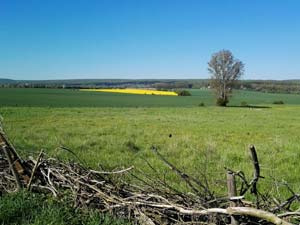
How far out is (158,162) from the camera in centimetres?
966

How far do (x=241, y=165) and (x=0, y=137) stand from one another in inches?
266

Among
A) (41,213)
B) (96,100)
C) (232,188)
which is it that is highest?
(232,188)

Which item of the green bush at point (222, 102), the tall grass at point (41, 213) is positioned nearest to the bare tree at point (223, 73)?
the green bush at point (222, 102)

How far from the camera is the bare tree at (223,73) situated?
70.2m

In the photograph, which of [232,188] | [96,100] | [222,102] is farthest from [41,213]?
[96,100]

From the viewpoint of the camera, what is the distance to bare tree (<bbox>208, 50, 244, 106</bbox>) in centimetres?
7025

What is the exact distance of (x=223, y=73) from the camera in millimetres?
70812

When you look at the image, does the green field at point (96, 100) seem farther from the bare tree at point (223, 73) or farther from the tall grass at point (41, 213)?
the tall grass at point (41, 213)

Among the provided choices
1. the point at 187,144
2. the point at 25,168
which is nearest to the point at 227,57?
the point at 187,144

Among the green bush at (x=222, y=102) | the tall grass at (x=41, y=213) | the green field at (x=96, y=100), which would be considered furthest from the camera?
the green bush at (x=222, y=102)

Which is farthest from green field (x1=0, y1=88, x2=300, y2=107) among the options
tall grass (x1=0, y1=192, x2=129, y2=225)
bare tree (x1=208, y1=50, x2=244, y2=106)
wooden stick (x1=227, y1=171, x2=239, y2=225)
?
wooden stick (x1=227, y1=171, x2=239, y2=225)

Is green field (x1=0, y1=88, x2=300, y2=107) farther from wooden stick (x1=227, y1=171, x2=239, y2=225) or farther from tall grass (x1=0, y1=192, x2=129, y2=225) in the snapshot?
wooden stick (x1=227, y1=171, x2=239, y2=225)

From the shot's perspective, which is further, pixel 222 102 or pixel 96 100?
pixel 96 100

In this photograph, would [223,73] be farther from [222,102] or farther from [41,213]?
[41,213]
